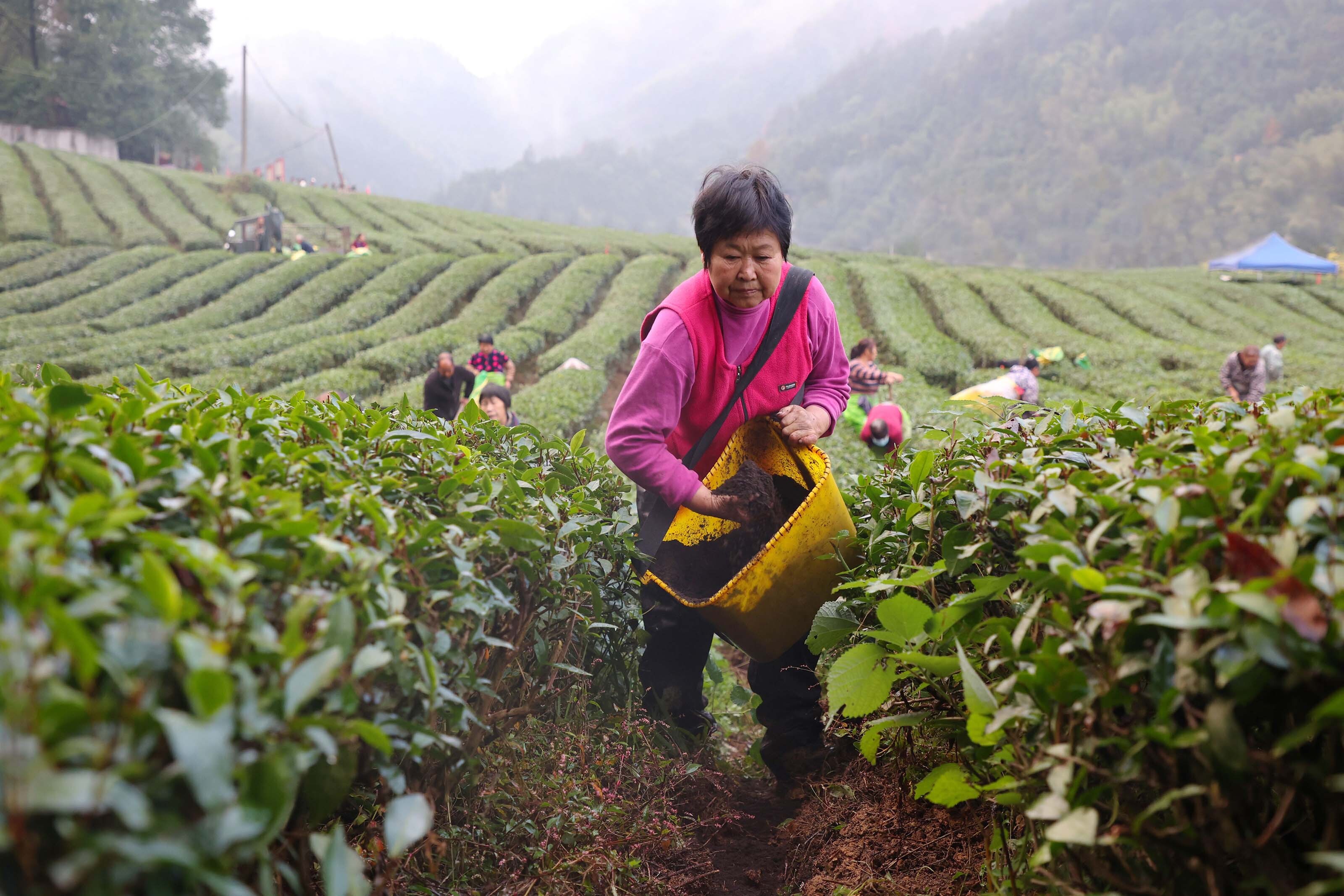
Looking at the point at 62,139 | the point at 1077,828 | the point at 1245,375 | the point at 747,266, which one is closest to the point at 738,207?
the point at 747,266

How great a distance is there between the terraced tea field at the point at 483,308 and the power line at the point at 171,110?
814 centimetres

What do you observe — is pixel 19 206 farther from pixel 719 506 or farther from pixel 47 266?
pixel 719 506

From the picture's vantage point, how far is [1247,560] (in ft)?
3.33

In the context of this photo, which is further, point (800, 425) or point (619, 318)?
point (619, 318)

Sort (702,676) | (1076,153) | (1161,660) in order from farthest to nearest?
(1076,153) < (702,676) < (1161,660)

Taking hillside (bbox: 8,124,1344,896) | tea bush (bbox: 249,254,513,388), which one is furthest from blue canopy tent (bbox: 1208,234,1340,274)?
hillside (bbox: 8,124,1344,896)

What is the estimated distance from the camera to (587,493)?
7.86 feet

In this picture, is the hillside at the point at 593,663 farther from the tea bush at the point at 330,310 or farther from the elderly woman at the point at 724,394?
the tea bush at the point at 330,310

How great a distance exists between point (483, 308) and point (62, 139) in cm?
3629

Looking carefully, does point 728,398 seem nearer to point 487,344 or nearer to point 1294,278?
point 487,344

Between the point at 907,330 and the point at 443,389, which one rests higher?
the point at 443,389

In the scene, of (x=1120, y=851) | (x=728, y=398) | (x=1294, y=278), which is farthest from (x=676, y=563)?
(x=1294, y=278)

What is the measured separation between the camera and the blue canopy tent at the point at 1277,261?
105 ft

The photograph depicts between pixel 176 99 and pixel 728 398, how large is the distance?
55722mm
